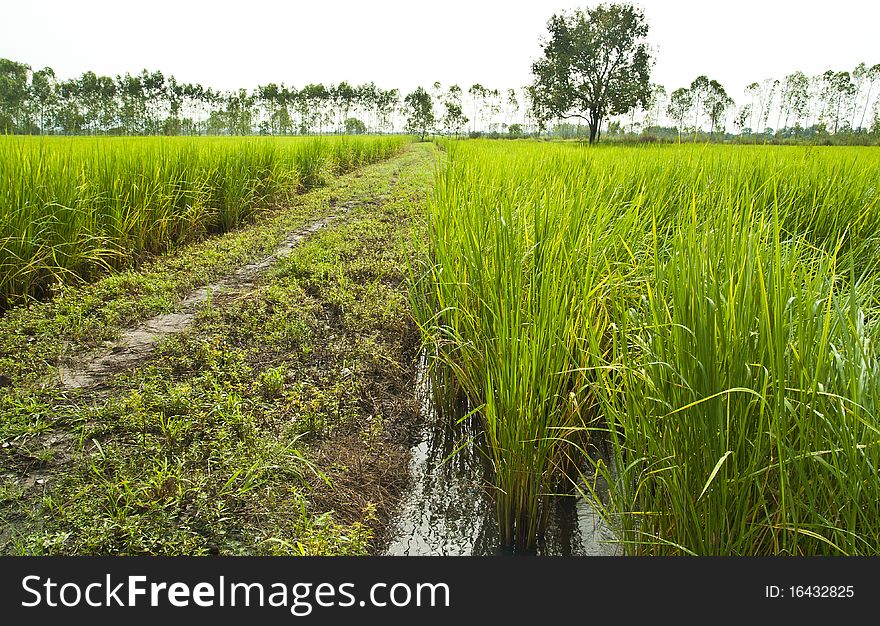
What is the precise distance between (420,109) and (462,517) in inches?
2184

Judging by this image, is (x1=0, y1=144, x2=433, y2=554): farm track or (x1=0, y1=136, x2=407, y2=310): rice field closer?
(x1=0, y1=144, x2=433, y2=554): farm track

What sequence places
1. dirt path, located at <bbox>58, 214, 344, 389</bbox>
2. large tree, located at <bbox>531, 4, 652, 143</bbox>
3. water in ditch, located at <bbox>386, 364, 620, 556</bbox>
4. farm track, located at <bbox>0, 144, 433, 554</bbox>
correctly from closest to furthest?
farm track, located at <bbox>0, 144, 433, 554</bbox>
water in ditch, located at <bbox>386, 364, 620, 556</bbox>
dirt path, located at <bbox>58, 214, 344, 389</bbox>
large tree, located at <bbox>531, 4, 652, 143</bbox>

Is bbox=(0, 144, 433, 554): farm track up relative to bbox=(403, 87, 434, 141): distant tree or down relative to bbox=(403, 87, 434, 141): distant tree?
down

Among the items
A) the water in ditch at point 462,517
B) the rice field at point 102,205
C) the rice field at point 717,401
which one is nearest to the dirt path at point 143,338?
the rice field at point 102,205

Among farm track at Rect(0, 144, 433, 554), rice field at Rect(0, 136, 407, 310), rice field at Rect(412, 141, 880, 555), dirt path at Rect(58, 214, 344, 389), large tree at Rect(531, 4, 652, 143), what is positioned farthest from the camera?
large tree at Rect(531, 4, 652, 143)

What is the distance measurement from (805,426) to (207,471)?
75.8 inches

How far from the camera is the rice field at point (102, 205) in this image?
12.2 feet

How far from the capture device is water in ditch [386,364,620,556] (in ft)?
6.59

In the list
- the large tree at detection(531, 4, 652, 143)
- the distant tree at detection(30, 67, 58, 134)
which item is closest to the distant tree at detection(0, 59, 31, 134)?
the distant tree at detection(30, 67, 58, 134)

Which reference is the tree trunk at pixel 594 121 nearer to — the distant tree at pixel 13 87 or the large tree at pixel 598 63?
the large tree at pixel 598 63

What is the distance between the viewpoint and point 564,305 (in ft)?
6.34

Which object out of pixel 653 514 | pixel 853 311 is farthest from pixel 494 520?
pixel 853 311

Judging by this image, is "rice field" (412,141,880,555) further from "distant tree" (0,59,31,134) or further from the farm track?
"distant tree" (0,59,31,134)

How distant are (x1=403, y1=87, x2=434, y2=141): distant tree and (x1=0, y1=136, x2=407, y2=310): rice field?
158ft
